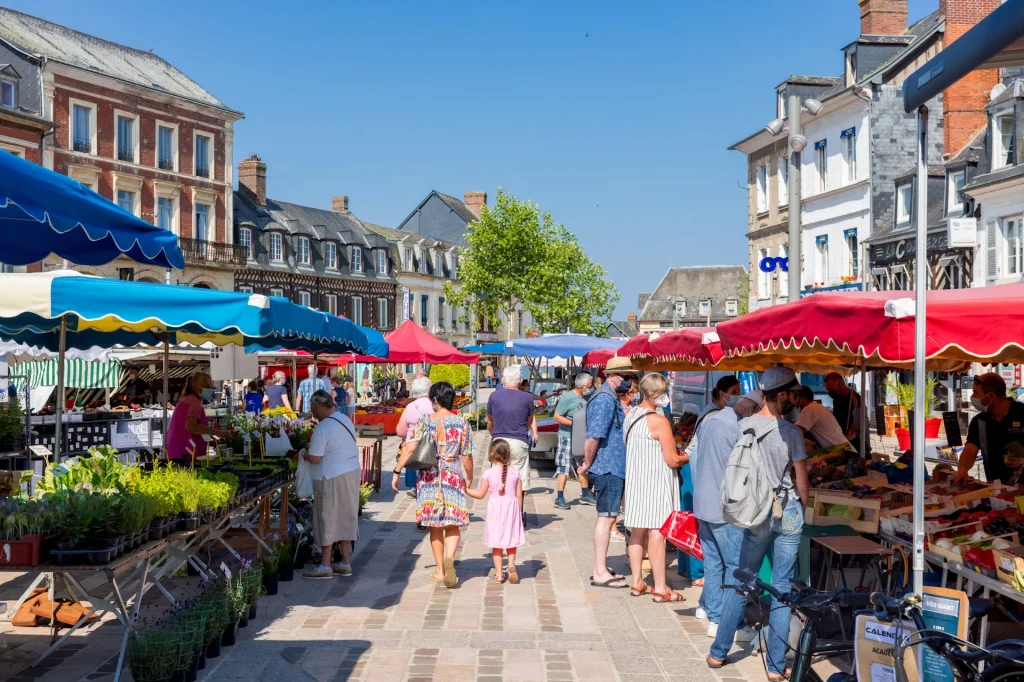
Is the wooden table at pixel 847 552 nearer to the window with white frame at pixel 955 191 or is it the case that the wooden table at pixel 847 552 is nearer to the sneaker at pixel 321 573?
the sneaker at pixel 321 573

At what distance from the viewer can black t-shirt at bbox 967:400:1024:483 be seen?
26.7ft

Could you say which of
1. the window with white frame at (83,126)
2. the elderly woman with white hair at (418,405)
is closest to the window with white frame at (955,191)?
the elderly woman with white hair at (418,405)

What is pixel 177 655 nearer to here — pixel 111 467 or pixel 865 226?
pixel 111 467

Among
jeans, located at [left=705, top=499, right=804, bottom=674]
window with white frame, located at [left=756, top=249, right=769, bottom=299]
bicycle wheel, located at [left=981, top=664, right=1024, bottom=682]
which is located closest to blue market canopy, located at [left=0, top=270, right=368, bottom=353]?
jeans, located at [left=705, top=499, right=804, bottom=674]

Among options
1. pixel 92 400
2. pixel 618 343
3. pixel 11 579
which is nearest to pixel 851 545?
pixel 11 579

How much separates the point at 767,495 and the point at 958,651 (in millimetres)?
2062

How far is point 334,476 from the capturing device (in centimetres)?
855

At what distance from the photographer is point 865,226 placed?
3216 cm

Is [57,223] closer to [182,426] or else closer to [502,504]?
[502,504]

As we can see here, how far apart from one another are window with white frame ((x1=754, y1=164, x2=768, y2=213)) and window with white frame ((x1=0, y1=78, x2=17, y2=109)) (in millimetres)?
27603

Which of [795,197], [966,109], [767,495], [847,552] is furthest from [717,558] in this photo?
[966,109]

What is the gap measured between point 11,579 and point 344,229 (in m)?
51.3

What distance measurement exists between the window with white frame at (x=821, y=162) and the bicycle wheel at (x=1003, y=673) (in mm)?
32971

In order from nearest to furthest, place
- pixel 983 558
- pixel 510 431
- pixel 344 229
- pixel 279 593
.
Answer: pixel 983 558 < pixel 279 593 < pixel 510 431 < pixel 344 229
